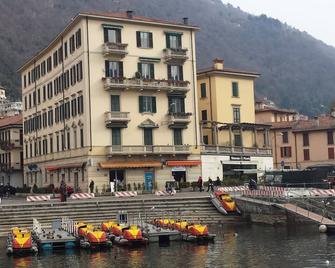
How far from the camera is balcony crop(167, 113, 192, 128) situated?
6888cm

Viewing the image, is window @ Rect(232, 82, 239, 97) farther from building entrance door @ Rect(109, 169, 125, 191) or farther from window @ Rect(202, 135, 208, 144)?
building entrance door @ Rect(109, 169, 125, 191)

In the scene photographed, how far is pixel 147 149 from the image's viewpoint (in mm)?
66875

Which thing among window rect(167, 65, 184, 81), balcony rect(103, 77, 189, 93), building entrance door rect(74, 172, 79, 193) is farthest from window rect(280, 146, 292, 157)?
building entrance door rect(74, 172, 79, 193)

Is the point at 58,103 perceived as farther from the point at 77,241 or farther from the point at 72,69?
the point at 77,241

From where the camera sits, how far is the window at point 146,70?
223 ft

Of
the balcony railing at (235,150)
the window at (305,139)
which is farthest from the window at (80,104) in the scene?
the window at (305,139)

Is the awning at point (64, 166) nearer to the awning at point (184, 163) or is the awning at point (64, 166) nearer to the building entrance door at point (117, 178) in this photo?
the building entrance door at point (117, 178)

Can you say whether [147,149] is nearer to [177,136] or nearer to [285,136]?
[177,136]

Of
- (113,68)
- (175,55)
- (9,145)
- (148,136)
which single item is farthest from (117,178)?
(9,145)

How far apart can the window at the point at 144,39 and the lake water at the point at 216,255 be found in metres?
34.2

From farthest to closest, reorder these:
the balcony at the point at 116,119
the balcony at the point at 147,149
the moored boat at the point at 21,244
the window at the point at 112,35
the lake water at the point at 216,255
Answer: the window at the point at 112,35 < the balcony at the point at 116,119 < the balcony at the point at 147,149 < the moored boat at the point at 21,244 < the lake water at the point at 216,255

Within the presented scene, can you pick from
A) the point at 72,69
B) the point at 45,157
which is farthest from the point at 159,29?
the point at 45,157

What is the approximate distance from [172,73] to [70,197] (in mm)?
21069

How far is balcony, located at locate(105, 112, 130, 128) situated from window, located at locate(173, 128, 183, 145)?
6.26 m
